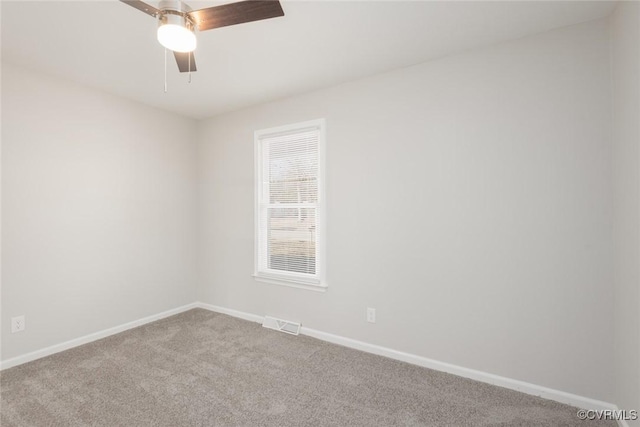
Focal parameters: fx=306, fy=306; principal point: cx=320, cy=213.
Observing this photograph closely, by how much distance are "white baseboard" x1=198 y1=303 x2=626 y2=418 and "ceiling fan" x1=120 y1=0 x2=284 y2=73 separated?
2685 mm

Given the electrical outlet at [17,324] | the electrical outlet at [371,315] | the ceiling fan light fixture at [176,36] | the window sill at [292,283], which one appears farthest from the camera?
the window sill at [292,283]

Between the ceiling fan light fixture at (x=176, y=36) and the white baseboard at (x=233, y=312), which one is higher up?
the ceiling fan light fixture at (x=176, y=36)

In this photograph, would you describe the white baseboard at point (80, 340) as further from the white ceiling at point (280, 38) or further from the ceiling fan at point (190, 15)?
the ceiling fan at point (190, 15)

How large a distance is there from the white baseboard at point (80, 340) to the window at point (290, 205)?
131 cm

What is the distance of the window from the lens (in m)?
3.19

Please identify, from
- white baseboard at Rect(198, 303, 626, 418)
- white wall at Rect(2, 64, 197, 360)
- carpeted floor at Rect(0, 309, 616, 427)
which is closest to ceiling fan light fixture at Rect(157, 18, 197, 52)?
white wall at Rect(2, 64, 197, 360)

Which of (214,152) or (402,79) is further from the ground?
(402,79)

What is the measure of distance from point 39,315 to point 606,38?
4.89 metres

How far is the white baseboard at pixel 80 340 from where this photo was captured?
2592mm

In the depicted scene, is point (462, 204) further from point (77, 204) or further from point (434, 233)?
point (77, 204)

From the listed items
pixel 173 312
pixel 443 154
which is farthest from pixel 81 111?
pixel 443 154

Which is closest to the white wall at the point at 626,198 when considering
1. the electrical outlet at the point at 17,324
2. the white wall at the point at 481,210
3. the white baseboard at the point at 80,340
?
the white wall at the point at 481,210

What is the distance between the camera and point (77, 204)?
2.99 metres

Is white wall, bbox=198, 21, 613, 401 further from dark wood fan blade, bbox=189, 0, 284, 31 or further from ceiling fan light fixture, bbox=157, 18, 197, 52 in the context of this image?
ceiling fan light fixture, bbox=157, 18, 197, 52
